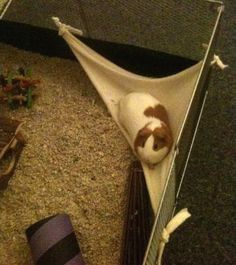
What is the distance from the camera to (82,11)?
1631 millimetres

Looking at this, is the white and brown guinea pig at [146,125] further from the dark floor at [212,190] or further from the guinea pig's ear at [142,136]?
the dark floor at [212,190]

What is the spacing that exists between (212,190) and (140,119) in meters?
0.34

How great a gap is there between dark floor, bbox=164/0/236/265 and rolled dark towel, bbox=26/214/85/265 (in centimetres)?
Answer: 30

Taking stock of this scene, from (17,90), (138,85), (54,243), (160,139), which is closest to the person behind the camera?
(54,243)

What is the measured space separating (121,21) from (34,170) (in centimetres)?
68

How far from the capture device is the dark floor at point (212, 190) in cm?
128

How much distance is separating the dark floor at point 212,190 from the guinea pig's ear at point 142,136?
21 cm

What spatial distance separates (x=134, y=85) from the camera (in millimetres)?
1521

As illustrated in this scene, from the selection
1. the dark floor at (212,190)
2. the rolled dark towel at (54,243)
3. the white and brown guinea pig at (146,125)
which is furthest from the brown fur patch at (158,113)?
the rolled dark towel at (54,243)

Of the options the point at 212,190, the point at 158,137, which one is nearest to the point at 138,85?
the point at 158,137

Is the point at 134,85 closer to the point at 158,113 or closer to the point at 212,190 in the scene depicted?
the point at 158,113

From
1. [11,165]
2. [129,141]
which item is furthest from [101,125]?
[11,165]

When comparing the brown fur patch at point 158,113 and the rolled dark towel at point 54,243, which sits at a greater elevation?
the brown fur patch at point 158,113

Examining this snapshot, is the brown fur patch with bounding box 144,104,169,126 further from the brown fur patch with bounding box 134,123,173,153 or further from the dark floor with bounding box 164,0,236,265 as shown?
the dark floor with bounding box 164,0,236,265
